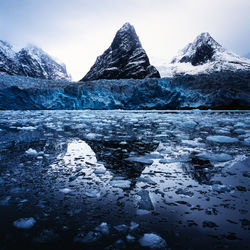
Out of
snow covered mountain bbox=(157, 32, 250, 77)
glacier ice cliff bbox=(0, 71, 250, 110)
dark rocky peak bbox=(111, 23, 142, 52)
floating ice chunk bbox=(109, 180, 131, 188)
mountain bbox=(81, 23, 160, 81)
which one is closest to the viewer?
floating ice chunk bbox=(109, 180, 131, 188)

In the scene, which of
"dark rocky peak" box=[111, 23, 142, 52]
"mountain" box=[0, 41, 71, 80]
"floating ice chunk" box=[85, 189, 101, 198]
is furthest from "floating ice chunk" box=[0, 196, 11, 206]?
"mountain" box=[0, 41, 71, 80]

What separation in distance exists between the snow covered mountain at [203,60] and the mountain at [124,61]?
42.9 ft

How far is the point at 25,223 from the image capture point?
2.52 ft

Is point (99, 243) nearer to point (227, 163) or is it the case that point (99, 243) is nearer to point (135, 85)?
point (227, 163)

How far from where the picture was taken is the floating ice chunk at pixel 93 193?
1.01 m

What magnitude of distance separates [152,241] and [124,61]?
126 feet

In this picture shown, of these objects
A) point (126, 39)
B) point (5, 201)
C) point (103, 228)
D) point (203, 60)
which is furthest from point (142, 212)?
point (203, 60)

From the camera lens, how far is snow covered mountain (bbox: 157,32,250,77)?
4776 centimetres

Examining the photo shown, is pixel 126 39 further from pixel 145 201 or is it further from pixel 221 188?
pixel 145 201

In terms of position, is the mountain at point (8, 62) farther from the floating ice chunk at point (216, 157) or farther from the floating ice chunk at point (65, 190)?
the floating ice chunk at point (216, 157)

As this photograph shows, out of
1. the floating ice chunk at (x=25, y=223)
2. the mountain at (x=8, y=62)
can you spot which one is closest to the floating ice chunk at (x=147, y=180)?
the floating ice chunk at (x=25, y=223)

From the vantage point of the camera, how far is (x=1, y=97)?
45.5 feet

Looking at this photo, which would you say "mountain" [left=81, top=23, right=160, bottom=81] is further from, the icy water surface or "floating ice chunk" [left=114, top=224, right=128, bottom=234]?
"floating ice chunk" [left=114, top=224, right=128, bottom=234]

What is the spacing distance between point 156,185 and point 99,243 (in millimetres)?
580
